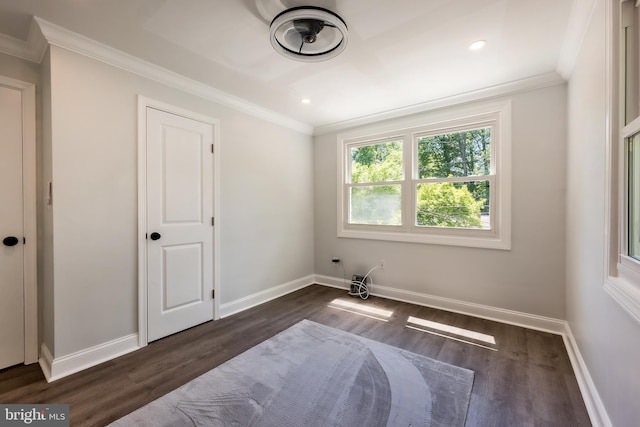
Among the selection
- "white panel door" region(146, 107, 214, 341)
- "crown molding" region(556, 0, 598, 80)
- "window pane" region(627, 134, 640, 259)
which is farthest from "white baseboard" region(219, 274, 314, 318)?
"crown molding" region(556, 0, 598, 80)

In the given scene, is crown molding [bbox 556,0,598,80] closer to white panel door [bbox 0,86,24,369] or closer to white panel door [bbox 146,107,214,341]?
white panel door [bbox 146,107,214,341]

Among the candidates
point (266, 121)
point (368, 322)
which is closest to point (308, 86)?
point (266, 121)

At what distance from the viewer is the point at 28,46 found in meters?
2.08

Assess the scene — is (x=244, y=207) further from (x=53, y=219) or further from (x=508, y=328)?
(x=508, y=328)

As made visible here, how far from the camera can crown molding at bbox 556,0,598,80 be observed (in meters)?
1.70

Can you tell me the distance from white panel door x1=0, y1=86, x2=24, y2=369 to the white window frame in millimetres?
3884

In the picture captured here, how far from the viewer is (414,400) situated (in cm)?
175

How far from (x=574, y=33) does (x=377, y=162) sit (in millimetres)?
2296

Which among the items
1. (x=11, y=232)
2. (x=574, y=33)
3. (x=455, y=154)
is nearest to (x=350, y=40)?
(x=574, y=33)

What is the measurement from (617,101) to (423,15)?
120 centimetres

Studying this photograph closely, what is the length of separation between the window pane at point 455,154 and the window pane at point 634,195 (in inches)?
73.1

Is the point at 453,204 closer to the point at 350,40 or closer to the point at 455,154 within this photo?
the point at 455,154

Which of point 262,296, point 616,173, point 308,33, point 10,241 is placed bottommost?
point 262,296

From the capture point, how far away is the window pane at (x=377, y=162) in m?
3.76
